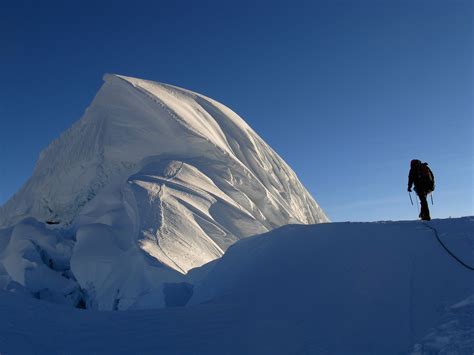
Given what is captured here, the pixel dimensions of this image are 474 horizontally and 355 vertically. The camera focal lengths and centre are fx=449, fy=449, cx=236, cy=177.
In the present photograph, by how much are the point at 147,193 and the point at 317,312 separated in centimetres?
1319

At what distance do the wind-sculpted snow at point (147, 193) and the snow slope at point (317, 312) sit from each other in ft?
15.1

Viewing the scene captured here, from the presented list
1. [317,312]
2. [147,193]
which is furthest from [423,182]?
[147,193]

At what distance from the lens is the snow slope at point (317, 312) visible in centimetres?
525

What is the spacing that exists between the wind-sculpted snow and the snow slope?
4593 mm

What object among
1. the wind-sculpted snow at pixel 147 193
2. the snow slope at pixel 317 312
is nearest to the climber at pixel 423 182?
the snow slope at pixel 317 312

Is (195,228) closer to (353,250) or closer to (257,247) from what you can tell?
(257,247)

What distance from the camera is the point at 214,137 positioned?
82.8 ft

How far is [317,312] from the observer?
6129 mm

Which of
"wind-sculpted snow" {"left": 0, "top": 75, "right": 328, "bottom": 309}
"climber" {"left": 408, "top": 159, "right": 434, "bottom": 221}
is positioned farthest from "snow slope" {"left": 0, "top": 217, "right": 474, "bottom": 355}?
"wind-sculpted snow" {"left": 0, "top": 75, "right": 328, "bottom": 309}

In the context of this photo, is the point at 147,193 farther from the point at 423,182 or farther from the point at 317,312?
Result: the point at 317,312

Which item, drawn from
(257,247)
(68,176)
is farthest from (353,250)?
(68,176)

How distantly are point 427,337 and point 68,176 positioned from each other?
25046 millimetres

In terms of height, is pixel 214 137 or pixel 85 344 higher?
pixel 214 137

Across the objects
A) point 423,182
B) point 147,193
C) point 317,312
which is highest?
point 147,193
